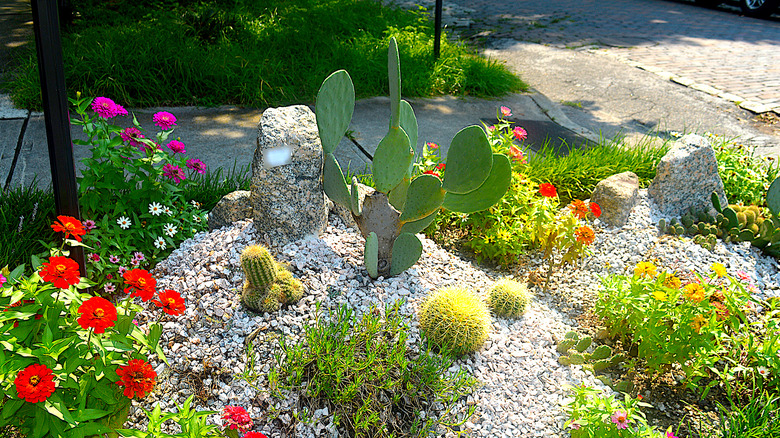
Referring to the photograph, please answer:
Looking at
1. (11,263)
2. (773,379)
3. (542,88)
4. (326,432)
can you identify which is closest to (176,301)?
(326,432)

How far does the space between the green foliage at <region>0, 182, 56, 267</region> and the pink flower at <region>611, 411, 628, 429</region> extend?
8.84ft

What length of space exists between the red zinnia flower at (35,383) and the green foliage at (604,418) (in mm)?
1828

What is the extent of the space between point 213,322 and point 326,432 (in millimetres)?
762

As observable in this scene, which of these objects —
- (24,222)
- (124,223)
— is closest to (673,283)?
(124,223)

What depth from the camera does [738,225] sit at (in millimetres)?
3734

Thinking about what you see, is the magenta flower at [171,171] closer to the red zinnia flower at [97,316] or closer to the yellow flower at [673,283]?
the red zinnia flower at [97,316]

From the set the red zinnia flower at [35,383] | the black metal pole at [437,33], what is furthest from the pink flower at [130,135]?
the black metal pole at [437,33]

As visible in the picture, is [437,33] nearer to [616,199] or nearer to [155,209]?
[616,199]

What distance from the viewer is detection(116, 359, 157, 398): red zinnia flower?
1.92 m

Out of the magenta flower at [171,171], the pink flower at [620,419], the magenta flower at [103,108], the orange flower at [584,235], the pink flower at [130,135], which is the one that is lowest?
the pink flower at [620,419]

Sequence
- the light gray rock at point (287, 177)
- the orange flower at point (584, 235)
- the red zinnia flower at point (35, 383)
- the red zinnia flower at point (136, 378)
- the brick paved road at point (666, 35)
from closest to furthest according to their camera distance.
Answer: the red zinnia flower at point (35, 383), the red zinnia flower at point (136, 378), the light gray rock at point (287, 177), the orange flower at point (584, 235), the brick paved road at point (666, 35)

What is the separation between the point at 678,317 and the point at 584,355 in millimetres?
452

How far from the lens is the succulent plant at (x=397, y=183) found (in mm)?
2604

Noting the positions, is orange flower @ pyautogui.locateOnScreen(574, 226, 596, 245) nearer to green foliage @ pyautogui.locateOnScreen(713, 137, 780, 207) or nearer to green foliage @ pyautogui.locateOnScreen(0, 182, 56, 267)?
green foliage @ pyautogui.locateOnScreen(713, 137, 780, 207)
